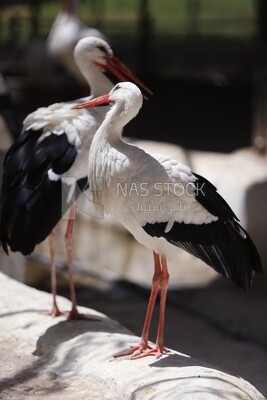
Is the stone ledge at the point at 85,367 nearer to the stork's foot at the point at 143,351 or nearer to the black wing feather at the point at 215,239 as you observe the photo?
the stork's foot at the point at 143,351

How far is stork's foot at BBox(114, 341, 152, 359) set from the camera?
490cm

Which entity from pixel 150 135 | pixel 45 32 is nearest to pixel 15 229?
pixel 150 135

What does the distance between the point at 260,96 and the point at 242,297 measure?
2944mm

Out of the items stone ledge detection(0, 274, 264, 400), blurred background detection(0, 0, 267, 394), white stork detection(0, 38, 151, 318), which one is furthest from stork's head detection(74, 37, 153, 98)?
blurred background detection(0, 0, 267, 394)

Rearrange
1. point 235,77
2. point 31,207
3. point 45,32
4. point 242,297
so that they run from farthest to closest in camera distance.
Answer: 1. point 45,32
2. point 235,77
3. point 242,297
4. point 31,207

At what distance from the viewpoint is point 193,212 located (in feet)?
15.6

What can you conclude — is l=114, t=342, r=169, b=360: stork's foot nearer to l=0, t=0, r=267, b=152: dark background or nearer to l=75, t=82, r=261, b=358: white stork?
l=75, t=82, r=261, b=358: white stork

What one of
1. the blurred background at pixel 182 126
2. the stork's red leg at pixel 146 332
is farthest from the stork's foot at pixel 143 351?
the blurred background at pixel 182 126

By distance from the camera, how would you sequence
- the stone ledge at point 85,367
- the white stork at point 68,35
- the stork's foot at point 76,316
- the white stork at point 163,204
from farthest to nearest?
the white stork at point 68,35 → the stork's foot at point 76,316 → the white stork at point 163,204 → the stone ledge at point 85,367

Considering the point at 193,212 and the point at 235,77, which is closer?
the point at 193,212

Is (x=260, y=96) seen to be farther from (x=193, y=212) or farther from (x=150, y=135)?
(x=193, y=212)

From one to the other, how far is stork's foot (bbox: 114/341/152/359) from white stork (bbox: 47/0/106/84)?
7726mm

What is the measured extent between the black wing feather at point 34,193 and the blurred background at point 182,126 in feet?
5.19

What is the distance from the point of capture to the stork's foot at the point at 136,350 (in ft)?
16.1
